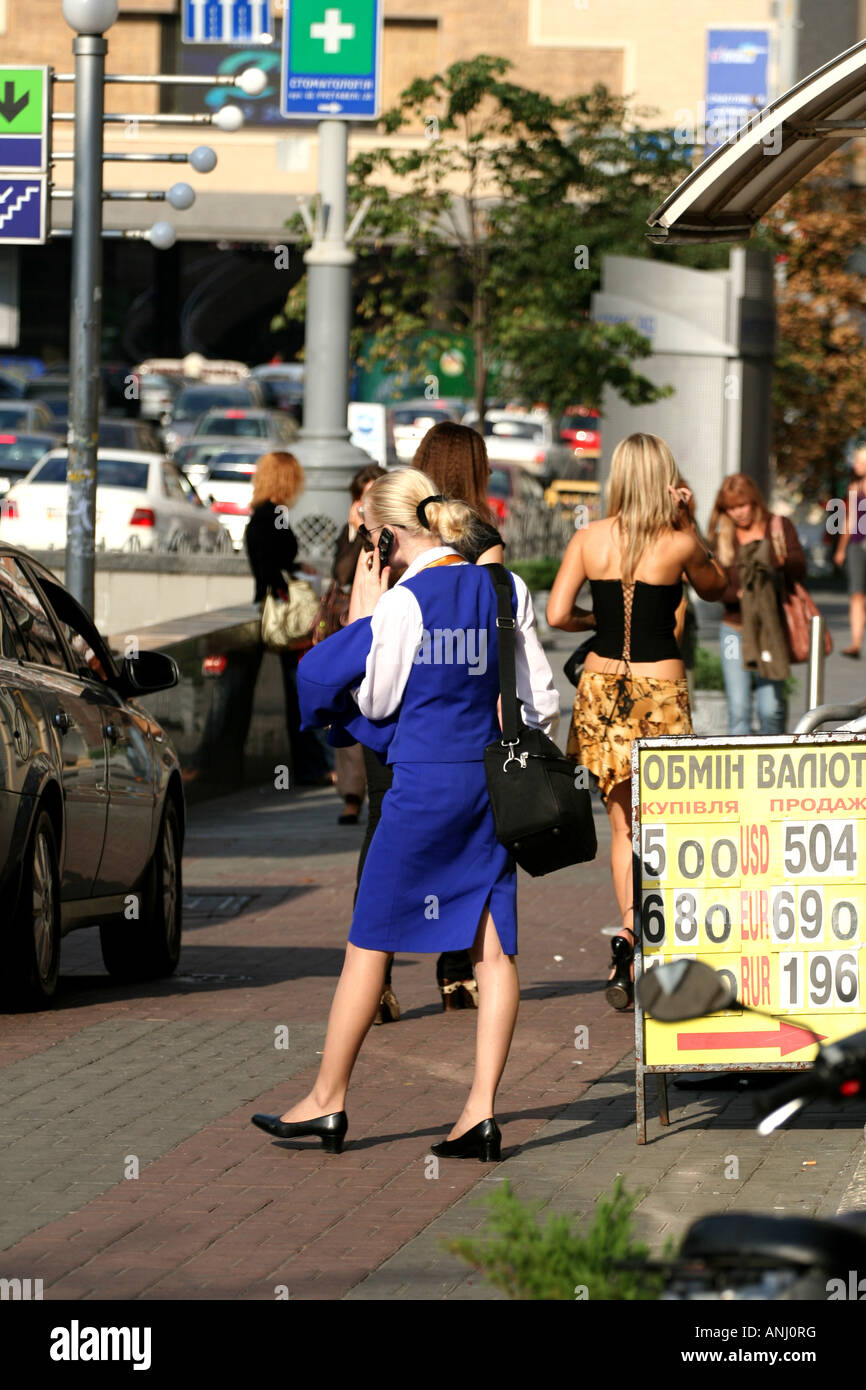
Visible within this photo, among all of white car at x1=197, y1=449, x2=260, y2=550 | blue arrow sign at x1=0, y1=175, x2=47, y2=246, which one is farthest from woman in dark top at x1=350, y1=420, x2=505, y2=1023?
white car at x1=197, y1=449, x2=260, y2=550

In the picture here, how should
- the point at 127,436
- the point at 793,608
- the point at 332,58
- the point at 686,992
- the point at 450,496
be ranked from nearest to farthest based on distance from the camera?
1. the point at 686,992
2. the point at 450,496
3. the point at 793,608
4. the point at 332,58
5. the point at 127,436

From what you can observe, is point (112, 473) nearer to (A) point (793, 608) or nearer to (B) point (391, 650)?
(A) point (793, 608)

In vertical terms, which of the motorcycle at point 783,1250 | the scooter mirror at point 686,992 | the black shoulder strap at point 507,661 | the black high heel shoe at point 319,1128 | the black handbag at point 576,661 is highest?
the black shoulder strap at point 507,661

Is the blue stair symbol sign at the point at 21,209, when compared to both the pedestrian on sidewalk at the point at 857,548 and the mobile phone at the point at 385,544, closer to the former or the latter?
the mobile phone at the point at 385,544

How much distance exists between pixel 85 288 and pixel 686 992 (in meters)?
9.82

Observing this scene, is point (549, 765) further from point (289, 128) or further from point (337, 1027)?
point (289, 128)

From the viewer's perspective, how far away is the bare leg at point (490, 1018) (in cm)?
626

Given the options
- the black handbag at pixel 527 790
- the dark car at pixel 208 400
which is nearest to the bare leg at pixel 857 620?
the black handbag at pixel 527 790

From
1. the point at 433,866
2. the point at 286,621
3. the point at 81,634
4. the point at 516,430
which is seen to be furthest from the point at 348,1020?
the point at 516,430

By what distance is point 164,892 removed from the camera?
9.59 metres

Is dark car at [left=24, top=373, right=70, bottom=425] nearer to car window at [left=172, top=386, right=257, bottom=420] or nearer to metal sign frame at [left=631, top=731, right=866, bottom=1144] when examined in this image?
car window at [left=172, top=386, right=257, bottom=420]

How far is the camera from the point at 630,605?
8516 millimetres

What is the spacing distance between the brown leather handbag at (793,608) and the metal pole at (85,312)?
394 cm
